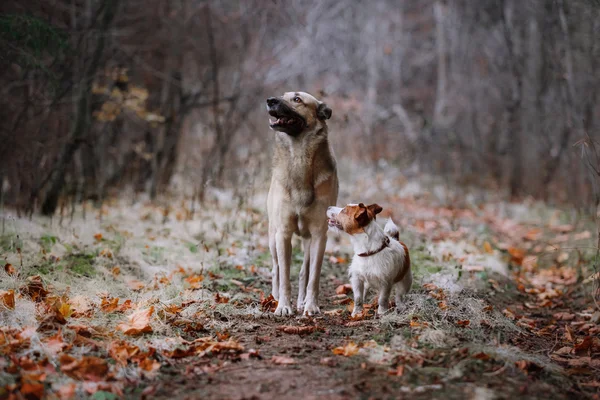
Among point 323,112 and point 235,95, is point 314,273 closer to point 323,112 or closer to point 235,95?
point 323,112

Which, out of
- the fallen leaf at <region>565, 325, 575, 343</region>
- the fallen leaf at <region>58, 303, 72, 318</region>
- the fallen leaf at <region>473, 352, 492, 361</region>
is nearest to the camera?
the fallen leaf at <region>473, 352, 492, 361</region>

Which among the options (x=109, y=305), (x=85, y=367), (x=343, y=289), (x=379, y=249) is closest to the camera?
(x=85, y=367)

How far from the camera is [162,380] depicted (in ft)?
10.7

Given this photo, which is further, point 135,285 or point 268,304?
point 135,285

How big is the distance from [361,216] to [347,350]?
4.79ft

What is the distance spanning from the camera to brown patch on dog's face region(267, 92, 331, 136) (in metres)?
5.00

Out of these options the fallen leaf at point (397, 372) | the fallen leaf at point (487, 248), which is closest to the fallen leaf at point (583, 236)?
the fallen leaf at point (487, 248)

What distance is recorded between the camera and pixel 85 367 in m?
3.16

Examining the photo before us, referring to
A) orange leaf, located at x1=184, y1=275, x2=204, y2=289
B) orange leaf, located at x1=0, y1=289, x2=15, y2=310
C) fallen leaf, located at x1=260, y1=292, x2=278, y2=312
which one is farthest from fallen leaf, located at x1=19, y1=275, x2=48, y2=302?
fallen leaf, located at x1=260, y1=292, x2=278, y2=312

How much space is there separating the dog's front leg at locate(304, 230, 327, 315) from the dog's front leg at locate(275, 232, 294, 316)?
186 millimetres

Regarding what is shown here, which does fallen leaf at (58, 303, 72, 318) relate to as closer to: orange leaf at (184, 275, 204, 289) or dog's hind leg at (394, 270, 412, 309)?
orange leaf at (184, 275, 204, 289)

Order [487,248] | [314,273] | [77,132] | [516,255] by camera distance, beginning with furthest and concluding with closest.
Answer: [516,255] < [77,132] < [487,248] < [314,273]

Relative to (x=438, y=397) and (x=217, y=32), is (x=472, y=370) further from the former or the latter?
(x=217, y=32)

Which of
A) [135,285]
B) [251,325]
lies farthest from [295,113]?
[135,285]
